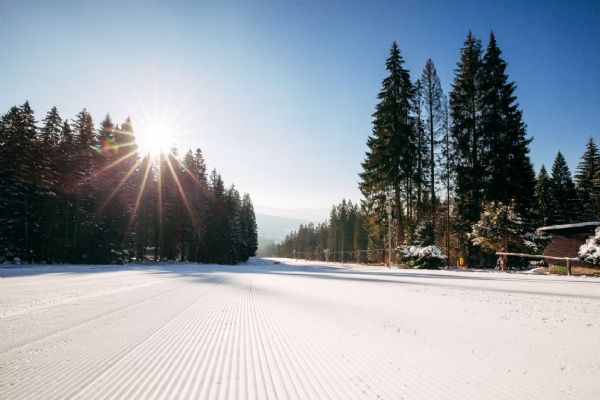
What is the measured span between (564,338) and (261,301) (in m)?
4.23

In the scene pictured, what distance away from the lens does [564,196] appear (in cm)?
4134

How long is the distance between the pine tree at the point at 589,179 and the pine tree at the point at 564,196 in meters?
1.02

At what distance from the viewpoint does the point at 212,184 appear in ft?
165

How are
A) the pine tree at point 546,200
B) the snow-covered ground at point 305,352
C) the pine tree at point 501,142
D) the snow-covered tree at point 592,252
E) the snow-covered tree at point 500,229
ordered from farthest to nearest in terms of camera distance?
1. the pine tree at point 546,200
2. the pine tree at point 501,142
3. the snow-covered tree at point 500,229
4. the snow-covered tree at point 592,252
5. the snow-covered ground at point 305,352

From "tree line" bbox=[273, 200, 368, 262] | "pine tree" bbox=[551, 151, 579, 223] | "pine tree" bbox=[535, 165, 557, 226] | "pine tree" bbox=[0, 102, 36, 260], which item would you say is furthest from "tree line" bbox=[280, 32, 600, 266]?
"tree line" bbox=[273, 200, 368, 262]

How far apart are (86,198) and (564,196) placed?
58.3m

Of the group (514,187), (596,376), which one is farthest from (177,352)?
(514,187)

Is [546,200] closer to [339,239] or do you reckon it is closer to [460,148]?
[460,148]

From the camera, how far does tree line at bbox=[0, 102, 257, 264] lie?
24.1m

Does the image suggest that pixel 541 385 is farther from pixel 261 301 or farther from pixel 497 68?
pixel 497 68

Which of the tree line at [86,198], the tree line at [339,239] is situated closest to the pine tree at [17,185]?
the tree line at [86,198]

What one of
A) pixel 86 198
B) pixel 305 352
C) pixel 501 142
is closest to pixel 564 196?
pixel 501 142

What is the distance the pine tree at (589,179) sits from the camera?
124ft

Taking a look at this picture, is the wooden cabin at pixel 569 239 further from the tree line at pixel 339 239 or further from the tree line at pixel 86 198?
the tree line at pixel 339 239
